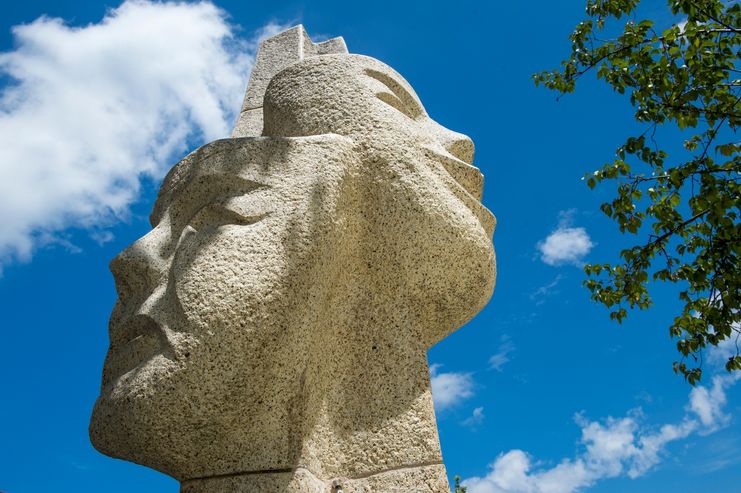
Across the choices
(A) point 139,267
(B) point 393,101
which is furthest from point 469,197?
(A) point 139,267

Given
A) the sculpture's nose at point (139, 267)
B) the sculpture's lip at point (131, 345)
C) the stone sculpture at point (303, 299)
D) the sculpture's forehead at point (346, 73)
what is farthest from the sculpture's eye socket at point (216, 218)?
the sculpture's forehead at point (346, 73)

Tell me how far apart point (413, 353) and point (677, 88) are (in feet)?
15.5

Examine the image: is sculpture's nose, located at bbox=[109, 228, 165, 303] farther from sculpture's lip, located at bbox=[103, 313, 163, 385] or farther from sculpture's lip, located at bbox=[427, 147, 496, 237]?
sculpture's lip, located at bbox=[427, 147, 496, 237]

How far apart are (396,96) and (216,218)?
1.20m

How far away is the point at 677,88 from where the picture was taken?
243 inches

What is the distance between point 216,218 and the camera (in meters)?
2.74

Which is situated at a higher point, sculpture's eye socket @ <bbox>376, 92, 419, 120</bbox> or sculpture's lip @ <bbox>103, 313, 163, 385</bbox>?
sculpture's eye socket @ <bbox>376, 92, 419, 120</bbox>

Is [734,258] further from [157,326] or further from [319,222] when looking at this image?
[157,326]

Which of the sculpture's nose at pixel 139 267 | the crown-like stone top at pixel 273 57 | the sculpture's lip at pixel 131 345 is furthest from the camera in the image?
the crown-like stone top at pixel 273 57

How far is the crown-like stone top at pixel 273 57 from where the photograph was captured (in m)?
4.49

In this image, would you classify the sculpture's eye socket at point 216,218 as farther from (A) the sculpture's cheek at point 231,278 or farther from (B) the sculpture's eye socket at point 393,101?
(B) the sculpture's eye socket at point 393,101

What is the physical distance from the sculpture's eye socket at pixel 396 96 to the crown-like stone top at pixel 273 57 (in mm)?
1331

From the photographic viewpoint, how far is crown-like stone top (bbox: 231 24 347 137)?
14.7 feet

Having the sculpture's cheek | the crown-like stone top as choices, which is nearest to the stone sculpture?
the sculpture's cheek
